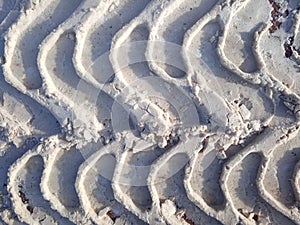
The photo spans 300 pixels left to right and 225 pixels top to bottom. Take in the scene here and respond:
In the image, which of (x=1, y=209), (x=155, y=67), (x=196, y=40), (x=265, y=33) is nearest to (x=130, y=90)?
(x=155, y=67)

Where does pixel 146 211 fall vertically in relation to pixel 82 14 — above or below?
below

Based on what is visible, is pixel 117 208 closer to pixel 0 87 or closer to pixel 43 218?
pixel 43 218

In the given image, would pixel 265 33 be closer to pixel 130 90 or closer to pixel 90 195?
pixel 130 90

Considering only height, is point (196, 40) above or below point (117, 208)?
above

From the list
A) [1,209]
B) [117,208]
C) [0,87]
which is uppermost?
[0,87]

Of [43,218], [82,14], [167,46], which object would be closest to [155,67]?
[167,46]

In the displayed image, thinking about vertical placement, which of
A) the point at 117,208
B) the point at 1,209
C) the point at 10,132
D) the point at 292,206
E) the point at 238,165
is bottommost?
the point at 292,206
